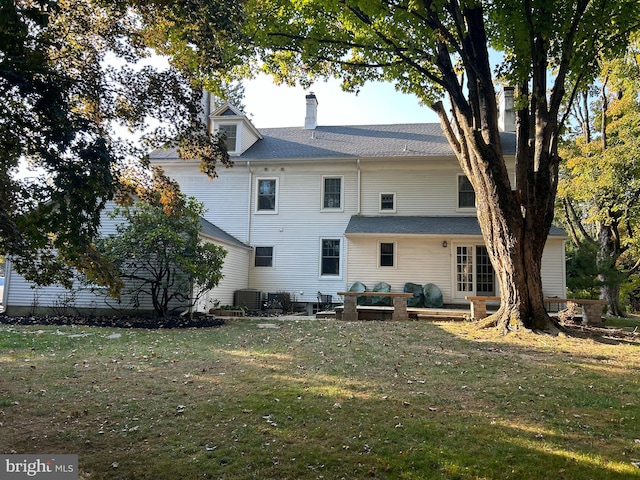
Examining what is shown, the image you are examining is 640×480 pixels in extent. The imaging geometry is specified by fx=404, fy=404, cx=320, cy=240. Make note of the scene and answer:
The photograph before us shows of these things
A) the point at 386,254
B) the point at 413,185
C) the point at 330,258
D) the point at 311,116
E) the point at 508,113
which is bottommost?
the point at 330,258

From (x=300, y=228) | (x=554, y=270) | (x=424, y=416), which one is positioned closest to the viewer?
(x=424, y=416)

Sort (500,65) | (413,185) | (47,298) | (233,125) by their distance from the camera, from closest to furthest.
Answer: (500,65), (47,298), (413,185), (233,125)

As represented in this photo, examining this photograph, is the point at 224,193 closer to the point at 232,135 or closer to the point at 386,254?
the point at 232,135

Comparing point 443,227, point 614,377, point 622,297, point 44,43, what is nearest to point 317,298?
point 443,227

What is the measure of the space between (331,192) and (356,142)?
2.72 m

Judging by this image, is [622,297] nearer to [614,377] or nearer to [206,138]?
[614,377]

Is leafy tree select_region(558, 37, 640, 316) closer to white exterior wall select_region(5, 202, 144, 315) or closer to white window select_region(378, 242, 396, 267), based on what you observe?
white window select_region(378, 242, 396, 267)

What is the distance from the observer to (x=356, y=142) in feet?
57.7

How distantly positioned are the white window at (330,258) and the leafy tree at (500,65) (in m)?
7.24

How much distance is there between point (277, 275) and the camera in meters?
16.5

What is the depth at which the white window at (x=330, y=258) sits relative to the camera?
638 inches

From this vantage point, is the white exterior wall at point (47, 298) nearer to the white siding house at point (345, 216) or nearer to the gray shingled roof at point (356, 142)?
the white siding house at point (345, 216)

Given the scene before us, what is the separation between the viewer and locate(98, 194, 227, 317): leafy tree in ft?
36.1

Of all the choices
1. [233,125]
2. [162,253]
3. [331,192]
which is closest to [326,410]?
[162,253]
